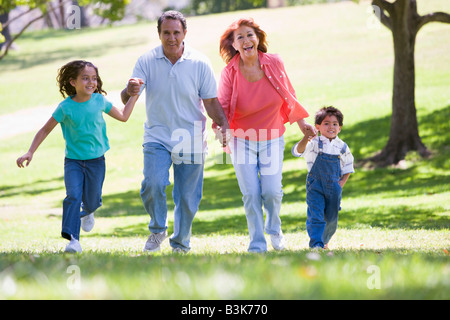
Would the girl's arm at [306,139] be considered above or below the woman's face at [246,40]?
below

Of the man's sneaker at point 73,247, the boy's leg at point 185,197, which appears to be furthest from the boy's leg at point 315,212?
the man's sneaker at point 73,247

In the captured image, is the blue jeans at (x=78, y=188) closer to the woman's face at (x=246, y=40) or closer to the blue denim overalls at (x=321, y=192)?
the woman's face at (x=246, y=40)

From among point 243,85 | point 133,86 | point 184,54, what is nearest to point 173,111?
point 133,86

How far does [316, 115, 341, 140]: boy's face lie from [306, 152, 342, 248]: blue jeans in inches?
9.4

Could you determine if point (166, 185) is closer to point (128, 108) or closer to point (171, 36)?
point (128, 108)

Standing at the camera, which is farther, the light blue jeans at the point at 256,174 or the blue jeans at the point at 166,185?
the light blue jeans at the point at 256,174

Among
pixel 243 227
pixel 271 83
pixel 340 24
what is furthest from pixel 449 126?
pixel 340 24

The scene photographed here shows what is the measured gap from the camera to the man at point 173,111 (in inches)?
275

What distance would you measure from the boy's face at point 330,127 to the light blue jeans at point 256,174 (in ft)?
1.84

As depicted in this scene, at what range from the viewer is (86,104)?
7.36 meters

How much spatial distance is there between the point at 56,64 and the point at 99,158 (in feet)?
123

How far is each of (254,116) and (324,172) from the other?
97cm

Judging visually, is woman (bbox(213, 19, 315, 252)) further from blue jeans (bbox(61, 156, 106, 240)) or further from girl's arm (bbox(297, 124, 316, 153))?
blue jeans (bbox(61, 156, 106, 240))

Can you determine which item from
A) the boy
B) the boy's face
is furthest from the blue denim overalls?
the boy's face
